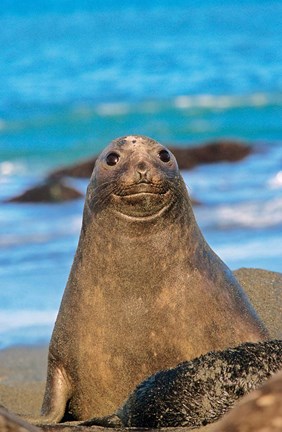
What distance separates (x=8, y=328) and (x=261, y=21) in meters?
47.0

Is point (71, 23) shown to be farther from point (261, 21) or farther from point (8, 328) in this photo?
point (8, 328)

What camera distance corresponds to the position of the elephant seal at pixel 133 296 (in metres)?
6.15

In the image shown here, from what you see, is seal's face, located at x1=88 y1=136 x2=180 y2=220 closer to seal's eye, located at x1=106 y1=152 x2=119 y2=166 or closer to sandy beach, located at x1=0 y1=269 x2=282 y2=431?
seal's eye, located at x1=106 y1=152 x2=119 y2=166

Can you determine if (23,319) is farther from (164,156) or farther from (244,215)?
(244,215)

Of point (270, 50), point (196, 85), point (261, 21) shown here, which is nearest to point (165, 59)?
point (270, 50)

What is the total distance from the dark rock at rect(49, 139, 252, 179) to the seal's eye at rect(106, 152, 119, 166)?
40.6ft

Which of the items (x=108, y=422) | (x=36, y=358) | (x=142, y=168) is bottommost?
(x=108, y=422)

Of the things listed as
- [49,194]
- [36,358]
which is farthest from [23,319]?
[49,194]

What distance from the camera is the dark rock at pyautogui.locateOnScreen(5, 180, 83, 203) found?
15.4 metres

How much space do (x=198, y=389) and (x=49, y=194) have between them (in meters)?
10.3

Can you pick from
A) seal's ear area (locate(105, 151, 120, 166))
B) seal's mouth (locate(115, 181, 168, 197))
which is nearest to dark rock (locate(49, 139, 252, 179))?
seal's ear area (locate(105, 151, 120, 166))

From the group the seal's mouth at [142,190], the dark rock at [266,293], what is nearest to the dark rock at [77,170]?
the dark rock at [266,293]

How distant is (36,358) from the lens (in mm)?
8141

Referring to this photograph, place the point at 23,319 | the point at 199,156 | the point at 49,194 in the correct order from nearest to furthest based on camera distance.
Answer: the point at 23,319
the point at 49,194
the point at 199,156
